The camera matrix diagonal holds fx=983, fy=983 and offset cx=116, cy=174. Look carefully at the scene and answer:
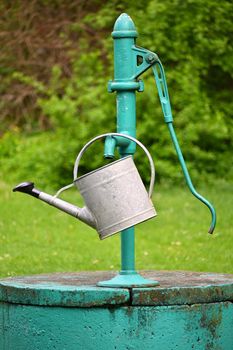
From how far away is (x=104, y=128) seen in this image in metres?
11.3

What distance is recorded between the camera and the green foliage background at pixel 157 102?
1116 cm

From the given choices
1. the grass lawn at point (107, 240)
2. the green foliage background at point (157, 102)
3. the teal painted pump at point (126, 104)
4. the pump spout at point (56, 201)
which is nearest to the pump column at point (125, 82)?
the teal painted pump at point (126, 104)

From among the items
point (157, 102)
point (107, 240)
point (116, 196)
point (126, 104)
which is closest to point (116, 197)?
point (116, 196)

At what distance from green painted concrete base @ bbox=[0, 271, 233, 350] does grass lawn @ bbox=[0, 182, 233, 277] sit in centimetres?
243

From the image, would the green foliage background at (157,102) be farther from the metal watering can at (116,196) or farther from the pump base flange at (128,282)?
the metal watering can at (116,196)

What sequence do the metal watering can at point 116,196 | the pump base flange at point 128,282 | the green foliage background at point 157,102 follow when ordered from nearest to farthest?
the metal watering can at point 116,196 → the pump base flange at point 128,282 → the green foliage background at point 157,102

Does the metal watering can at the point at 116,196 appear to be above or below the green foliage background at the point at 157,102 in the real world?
below

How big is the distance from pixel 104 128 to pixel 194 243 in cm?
384

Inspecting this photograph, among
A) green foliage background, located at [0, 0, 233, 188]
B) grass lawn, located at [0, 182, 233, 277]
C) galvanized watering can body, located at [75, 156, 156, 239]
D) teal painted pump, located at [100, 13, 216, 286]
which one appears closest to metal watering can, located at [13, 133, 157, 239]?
galvanized watering can body, located at [75, 156, 156, 239]

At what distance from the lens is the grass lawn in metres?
6.74

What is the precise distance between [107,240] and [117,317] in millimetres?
4192

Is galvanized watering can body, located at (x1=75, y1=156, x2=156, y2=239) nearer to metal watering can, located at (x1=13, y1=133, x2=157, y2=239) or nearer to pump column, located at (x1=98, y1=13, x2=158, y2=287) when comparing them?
metal watering can, located at (x1=13, y1=133, x2=157, y2=239)

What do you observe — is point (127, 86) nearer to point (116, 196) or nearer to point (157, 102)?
point (116, 196)

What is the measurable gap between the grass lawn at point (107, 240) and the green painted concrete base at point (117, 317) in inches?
95.7
